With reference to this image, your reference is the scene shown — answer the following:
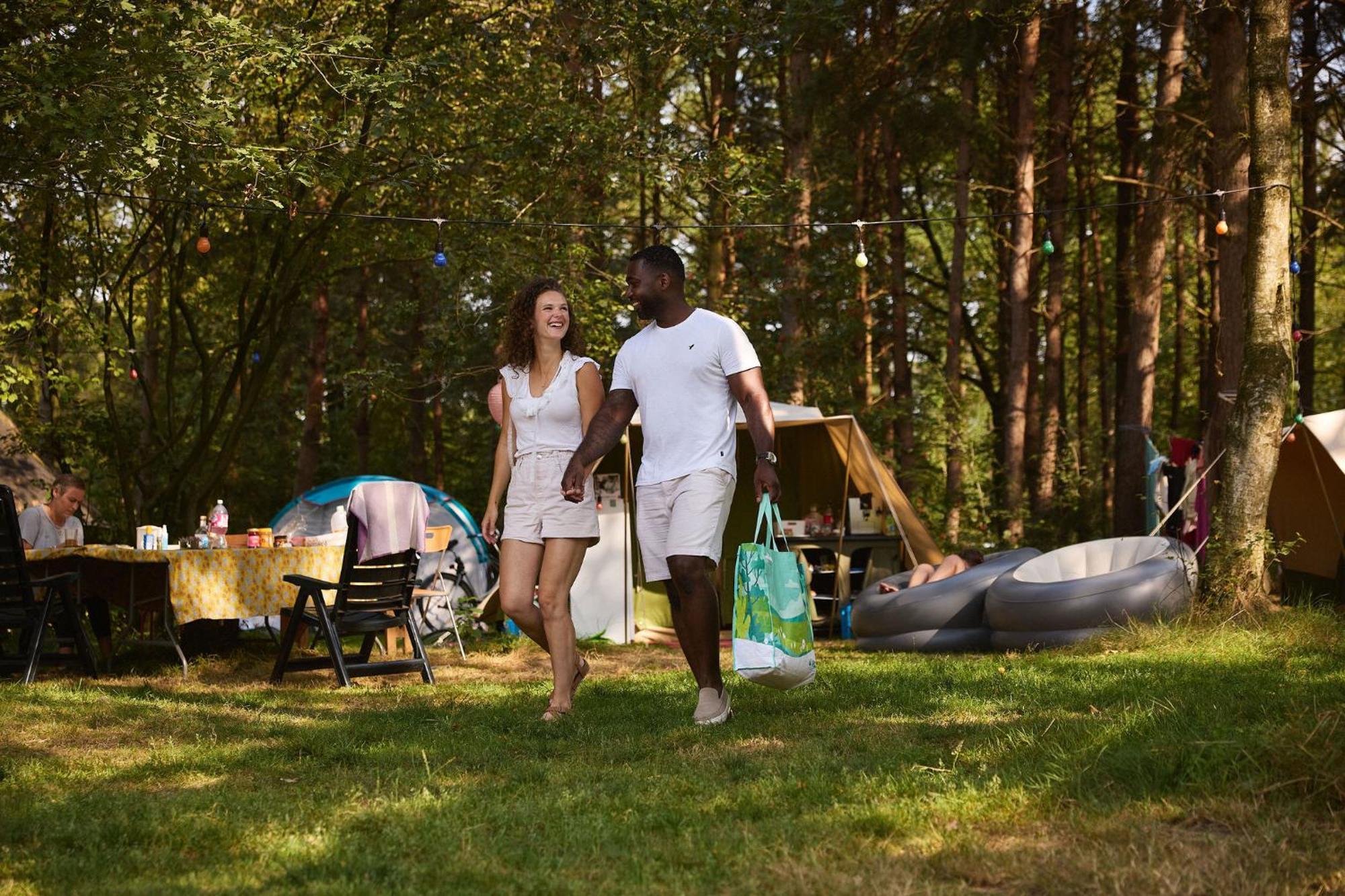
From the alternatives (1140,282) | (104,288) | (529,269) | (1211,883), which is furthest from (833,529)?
(1211,883)

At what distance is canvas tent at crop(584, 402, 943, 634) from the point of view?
1142 cm

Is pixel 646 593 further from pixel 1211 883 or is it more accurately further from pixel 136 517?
pixel 1211 883

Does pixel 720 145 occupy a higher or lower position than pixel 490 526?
higher

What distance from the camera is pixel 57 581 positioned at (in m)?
7.52

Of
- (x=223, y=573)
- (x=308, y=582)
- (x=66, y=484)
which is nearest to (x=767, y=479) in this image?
(x=308, y=582)

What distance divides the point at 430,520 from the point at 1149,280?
7849 millimetres

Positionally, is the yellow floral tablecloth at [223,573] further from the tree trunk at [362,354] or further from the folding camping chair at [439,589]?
the tree trunk at [362,354]

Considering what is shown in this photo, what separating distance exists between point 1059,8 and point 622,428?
33.6 ft

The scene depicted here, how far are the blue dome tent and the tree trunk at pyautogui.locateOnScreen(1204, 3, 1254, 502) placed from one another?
5748 millimetres

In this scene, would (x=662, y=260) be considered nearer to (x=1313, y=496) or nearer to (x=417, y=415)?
(x=1313, y=496)

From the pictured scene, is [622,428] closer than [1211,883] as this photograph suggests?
No

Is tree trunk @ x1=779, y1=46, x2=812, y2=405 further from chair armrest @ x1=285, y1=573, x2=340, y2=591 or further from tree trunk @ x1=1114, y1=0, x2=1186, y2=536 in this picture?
chair armrest @ x1=285, y1=573, x2=340, y2=591

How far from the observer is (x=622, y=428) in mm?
5441

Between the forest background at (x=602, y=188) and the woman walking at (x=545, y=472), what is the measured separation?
351 centimetres
